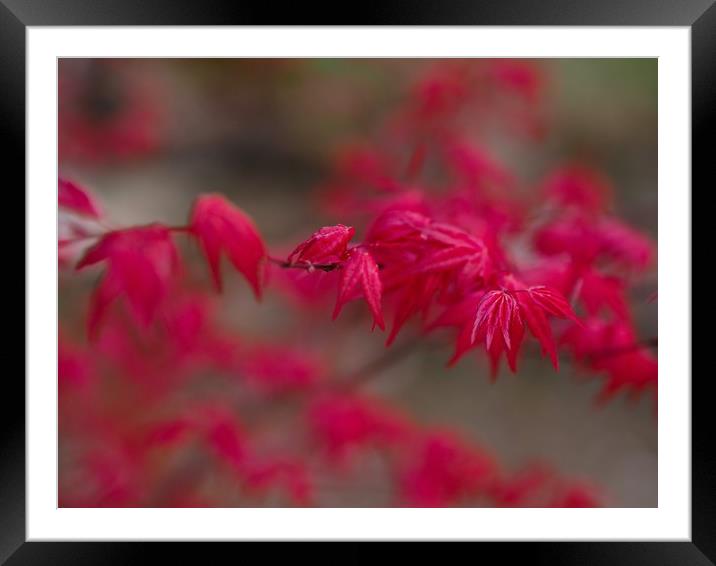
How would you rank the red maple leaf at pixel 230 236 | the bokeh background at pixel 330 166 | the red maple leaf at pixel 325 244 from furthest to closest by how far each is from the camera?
the bokeh background at pixel 330 166, the red maple leaf at pixel 230 236, the red maple leaf at pixel 325 244

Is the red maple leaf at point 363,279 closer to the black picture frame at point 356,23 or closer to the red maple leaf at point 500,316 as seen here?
the red maple leaf at point 500,316

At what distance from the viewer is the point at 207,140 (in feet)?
6.05

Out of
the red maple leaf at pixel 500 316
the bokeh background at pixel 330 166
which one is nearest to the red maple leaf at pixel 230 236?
the red maple leaf at pixel 500 316

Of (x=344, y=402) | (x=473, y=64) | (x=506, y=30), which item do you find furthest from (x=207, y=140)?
(x=506, y=30)

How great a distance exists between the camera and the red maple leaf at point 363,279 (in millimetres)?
523

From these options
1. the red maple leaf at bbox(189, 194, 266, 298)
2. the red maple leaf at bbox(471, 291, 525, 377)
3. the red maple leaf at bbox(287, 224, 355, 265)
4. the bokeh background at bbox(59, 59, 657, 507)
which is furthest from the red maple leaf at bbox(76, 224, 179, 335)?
the bokeh background at bbox(59, 59, 657, 507)

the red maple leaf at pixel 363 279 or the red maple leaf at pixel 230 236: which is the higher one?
the red maple leaf at pixel 230 236

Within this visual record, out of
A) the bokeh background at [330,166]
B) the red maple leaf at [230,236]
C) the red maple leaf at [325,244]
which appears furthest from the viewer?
the bokeh background at [330,166]

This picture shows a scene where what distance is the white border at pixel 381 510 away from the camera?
2.00ft

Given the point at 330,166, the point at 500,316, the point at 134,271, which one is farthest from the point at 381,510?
the point at 330,166

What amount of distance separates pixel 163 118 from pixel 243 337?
73 cm

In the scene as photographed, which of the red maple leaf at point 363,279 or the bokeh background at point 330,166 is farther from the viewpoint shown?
the bokeh background at point 330,166

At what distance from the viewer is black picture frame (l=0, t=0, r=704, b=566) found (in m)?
0.59

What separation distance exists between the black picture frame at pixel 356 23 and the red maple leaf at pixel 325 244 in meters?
0.22
